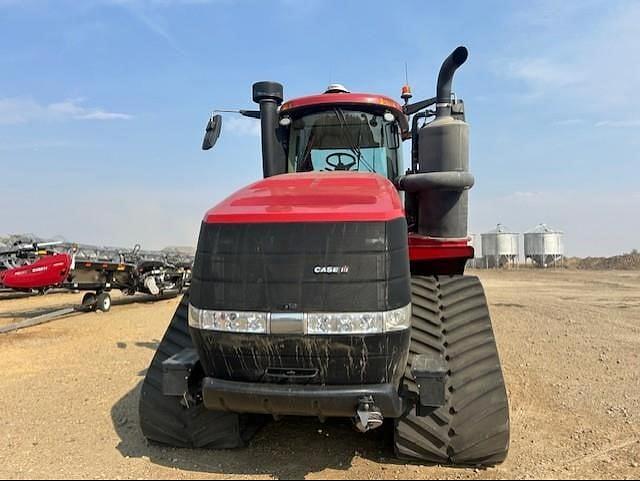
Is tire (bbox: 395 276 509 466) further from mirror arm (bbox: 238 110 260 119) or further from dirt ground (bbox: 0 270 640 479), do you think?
mirror arm (bbox: 238 110 260 119)

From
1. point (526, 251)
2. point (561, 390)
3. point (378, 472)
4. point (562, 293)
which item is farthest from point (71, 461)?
point (526, 251)

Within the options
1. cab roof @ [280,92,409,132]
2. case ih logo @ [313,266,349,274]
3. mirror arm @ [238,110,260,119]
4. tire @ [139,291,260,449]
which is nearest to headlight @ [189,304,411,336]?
case ih logo @ [313,266,349,274]

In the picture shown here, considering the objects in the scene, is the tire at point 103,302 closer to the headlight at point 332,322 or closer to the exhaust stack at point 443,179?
the exhaust stack at point 443,179

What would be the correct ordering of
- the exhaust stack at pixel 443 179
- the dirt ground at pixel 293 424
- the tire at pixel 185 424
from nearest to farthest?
the dirt ground at pixel 293 424
the tire at pixel 185 424
the exhaust stack at pixel 443 179

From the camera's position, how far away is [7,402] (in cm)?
527

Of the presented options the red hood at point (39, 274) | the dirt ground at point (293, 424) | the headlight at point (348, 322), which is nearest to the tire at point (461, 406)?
the dirt ground at point (293, 424)

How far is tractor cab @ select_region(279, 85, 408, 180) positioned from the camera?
198 inches

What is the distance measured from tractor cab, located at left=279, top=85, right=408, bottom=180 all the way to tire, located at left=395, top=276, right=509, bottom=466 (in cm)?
165

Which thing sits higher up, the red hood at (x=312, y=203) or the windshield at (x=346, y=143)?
the windshield at (x=346, y=143)

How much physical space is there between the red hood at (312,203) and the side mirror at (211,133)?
5.24 feet

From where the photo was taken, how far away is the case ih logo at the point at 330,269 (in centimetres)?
303

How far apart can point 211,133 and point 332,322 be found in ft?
9.82

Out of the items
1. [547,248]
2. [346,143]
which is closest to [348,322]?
[346,143]

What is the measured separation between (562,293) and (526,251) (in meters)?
25.4
